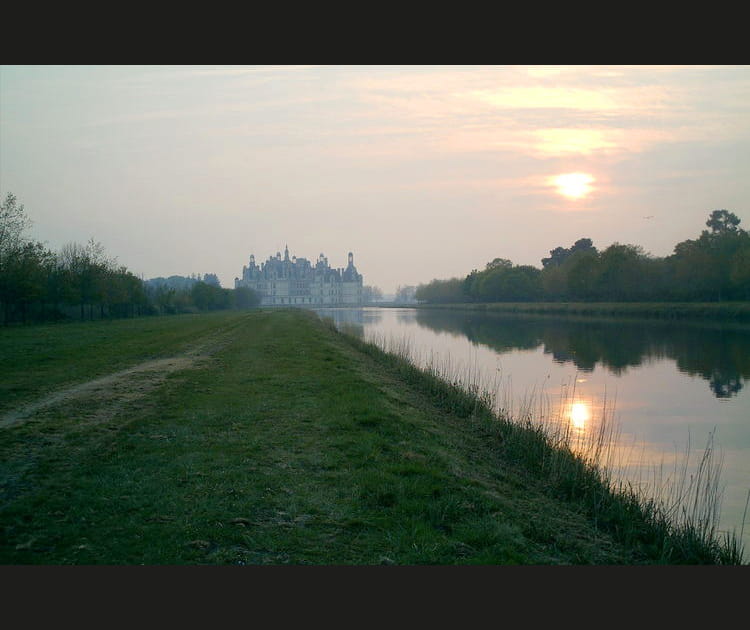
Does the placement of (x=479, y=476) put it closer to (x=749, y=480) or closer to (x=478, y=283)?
(x=749, y=480)

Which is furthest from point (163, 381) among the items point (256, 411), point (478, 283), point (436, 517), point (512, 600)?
point (478, 283)

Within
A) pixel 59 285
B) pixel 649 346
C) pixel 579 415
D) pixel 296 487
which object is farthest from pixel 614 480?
pixel 59 285

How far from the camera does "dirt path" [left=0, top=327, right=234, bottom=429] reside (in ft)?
31.7

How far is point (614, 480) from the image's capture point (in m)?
8.70

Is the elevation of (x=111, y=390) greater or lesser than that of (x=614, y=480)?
greater

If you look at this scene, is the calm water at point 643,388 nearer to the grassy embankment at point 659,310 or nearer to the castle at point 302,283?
the grassy embankment at point 659,310

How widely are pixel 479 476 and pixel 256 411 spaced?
4165 millimetres

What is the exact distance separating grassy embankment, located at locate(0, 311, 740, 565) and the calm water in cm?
170

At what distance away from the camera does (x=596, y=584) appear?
4.63 m

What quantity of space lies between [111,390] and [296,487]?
23.0 feet

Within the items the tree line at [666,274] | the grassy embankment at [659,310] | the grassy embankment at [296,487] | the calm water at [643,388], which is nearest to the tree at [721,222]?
the tree line at [666,274]

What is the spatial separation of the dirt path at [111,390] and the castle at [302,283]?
5565 inches

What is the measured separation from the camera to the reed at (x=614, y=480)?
6133mm

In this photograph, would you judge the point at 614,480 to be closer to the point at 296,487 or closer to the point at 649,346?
the point at 296,487
